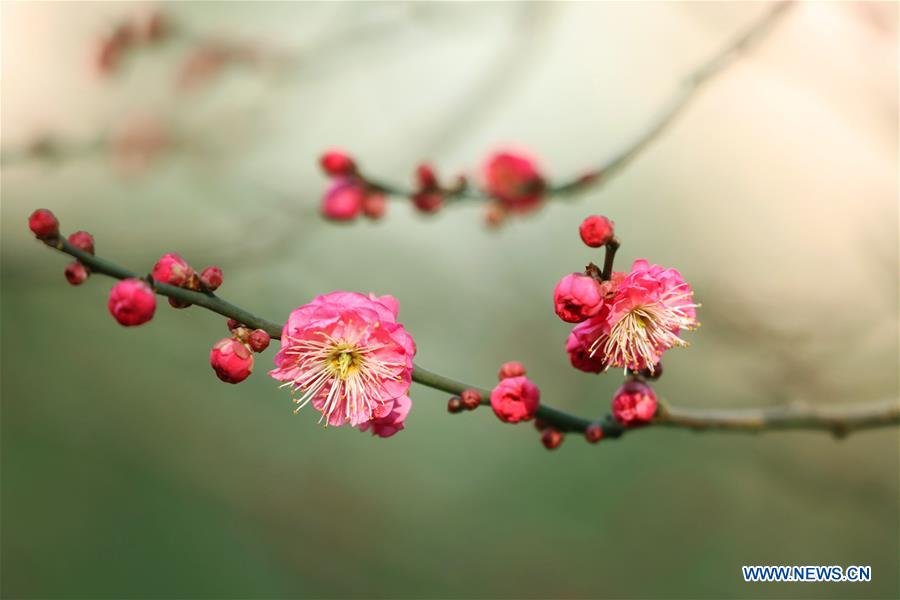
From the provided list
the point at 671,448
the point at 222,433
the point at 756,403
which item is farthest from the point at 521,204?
the point at 222,433

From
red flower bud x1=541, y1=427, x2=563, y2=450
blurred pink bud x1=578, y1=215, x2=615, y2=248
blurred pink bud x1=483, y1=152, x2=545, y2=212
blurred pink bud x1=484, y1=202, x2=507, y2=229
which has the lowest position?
red flower bud x1=541, y1=427, x2=563, y2=450

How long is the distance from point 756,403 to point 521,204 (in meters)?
2.25

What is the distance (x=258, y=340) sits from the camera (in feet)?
3.14

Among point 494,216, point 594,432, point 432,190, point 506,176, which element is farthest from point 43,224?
point 506,176

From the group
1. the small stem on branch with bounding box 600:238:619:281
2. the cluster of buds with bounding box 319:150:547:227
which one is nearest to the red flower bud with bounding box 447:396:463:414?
the small stem on branch with bounding box 600:238:619:281

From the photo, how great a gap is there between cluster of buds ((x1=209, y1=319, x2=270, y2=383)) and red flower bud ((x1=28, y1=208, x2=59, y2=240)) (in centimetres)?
24

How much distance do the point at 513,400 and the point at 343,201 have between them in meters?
1.16

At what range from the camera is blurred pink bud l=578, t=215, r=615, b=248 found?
0.94 meters

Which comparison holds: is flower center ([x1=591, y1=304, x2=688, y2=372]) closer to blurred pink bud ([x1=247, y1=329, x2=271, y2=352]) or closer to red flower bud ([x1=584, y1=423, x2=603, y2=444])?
red flower bud ([x1=584, y1=423, x2=603, y2=444])

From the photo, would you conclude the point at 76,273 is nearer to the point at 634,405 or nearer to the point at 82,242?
the point at 82,242

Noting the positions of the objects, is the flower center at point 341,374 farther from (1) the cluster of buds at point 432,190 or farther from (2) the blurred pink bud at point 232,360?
(1) the cluster of buds at point 432,190

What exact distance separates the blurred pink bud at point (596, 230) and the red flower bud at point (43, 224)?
0.65 metres

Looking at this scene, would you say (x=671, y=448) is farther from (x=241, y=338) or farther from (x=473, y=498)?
(x=241, y=338)

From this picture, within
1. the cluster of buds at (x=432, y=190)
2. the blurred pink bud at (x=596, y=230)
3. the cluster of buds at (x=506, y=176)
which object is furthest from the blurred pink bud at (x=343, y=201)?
the blurred pink bud at (x=596, y=230)
